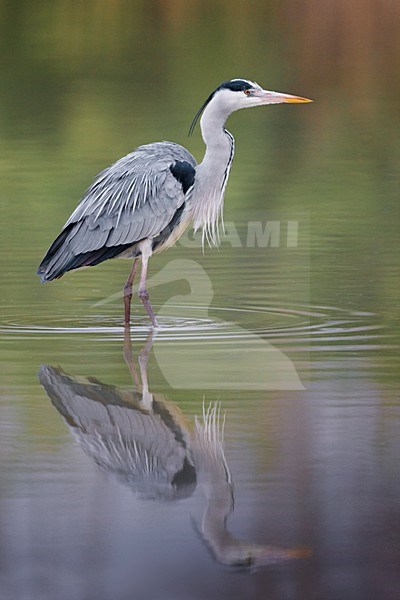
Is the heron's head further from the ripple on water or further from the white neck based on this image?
the ripple on water

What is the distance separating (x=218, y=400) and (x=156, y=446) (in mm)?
950

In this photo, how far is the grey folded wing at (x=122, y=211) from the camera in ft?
33.0

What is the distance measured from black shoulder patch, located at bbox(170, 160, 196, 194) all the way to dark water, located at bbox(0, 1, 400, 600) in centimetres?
70

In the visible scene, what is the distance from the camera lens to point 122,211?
10.2 m

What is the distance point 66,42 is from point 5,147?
13844 mm

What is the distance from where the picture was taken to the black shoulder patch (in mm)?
10305

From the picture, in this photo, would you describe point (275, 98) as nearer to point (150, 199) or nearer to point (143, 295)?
point (150, 199)

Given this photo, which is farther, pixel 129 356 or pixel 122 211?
pixel 122 211

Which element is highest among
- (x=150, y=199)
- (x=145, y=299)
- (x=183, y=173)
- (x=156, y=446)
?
(x=183, y=173)

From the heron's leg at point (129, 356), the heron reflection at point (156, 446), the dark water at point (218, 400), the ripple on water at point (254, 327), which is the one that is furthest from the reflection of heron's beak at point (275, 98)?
the heron reflection at point (156, 446)

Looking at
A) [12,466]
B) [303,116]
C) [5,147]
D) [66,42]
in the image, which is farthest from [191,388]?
[66,42]

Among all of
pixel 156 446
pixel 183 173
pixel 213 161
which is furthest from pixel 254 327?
pixel 156 446

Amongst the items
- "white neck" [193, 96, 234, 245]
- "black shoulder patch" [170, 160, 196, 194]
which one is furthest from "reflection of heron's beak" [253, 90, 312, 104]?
"black shoulder patch" [170, 160, 196, 194]

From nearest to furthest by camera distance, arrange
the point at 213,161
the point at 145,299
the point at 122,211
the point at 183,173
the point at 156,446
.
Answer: the point at 156,446 → the point at 145,299 → the point at 122,211 → the point at 183,173 → the point at 213,161
